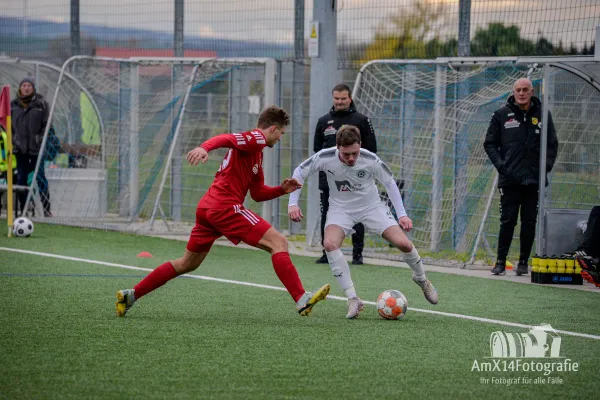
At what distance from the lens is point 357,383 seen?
5.63 metres

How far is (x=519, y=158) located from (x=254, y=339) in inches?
208

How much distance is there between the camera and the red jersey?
774cm

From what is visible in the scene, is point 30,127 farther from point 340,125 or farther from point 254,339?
point 254,339

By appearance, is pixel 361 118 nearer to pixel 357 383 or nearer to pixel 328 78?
pixel 328 78

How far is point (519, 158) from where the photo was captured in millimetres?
11164

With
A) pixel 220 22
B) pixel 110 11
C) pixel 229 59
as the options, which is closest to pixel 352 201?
pixel 229 59

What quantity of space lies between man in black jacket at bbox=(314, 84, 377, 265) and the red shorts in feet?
12.9

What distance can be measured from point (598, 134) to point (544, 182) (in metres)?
1.06

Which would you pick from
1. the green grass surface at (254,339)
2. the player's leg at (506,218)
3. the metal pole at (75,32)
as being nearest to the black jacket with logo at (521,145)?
the player's leg at (506,218)

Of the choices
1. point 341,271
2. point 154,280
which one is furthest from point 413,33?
point 154,280

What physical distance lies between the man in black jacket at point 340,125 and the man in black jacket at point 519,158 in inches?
54.4

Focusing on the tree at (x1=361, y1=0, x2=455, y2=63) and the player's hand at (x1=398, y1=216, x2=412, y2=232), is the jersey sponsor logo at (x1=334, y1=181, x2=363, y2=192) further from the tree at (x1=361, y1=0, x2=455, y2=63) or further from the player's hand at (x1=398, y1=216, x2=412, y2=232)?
the tree at (x1=361, y1=0, x2=455, y2=63)

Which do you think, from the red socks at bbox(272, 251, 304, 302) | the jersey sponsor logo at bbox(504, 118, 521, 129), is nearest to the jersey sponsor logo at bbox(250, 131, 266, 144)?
the red socks at bbox(272, 251, 304, 302)

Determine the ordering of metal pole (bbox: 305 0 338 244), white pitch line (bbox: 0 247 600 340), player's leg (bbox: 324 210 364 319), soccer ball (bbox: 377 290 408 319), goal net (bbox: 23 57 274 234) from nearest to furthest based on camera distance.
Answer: white pitch line (bbox: 0 247 600 340) < soccer ball (bbox: 377 290 408 319) < player's leg (bbox: 324 210 364 319) < metal pole (bbox: 305 0 338 244) < goal net (bbox: 23 57 274 234)
